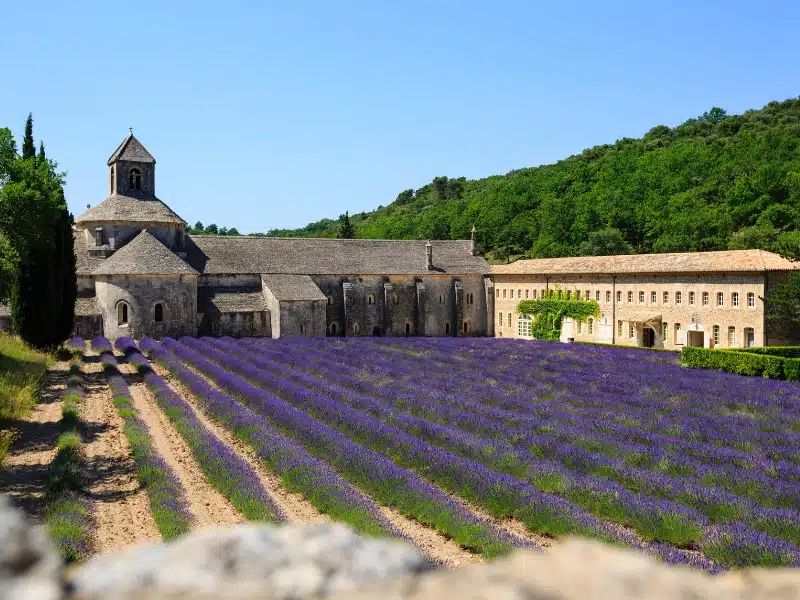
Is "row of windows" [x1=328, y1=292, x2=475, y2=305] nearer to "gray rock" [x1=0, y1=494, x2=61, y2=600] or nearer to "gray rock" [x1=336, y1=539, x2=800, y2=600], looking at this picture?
"gray rock" [x1=0, y1=494, x2=61, y2=600]

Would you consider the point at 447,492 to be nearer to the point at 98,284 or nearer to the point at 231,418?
the point at 231,418

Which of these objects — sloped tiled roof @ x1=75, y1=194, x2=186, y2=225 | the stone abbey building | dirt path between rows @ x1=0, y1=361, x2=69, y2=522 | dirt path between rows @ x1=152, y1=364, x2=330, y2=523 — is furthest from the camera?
sloped tiled roof @ x1=75, y1=194, x2=186, y2=225

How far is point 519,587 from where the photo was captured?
1.59 meters

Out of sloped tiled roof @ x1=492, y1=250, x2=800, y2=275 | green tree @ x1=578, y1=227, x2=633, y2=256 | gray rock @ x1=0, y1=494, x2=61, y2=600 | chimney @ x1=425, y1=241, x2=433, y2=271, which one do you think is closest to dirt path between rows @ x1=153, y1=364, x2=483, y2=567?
gray rock @ x1=0, y1=494, x2=61, y2=600

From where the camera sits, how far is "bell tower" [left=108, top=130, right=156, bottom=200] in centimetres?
4928

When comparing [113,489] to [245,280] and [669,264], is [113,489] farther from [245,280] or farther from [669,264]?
[245,280]

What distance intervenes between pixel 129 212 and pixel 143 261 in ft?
20.3

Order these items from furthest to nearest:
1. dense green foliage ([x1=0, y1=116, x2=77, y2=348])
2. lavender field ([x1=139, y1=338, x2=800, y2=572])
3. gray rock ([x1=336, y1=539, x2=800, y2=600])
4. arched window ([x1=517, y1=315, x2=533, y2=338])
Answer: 1. arched window ([x1=517, y1=315, x2=533, y2=338])
2. dense green foliage ([x1=0, y1=116, x2=77, y2=348])
3. lavender field ([x1=139, y1=338, x2=800, y2=572])
4. gray rock ([x1=336, y1=539, x2=800, y2=600])

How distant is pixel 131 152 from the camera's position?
4978 cm

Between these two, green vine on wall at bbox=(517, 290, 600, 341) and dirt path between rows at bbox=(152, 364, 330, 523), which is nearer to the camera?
dirt path between rows at bbox=(152, 364, 330, 523)

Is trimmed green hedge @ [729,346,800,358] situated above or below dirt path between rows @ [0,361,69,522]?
above

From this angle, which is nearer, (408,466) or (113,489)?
(113,489)

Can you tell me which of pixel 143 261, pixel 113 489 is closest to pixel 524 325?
pixel 143 261

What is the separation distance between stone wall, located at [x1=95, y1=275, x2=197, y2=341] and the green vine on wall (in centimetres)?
2375
